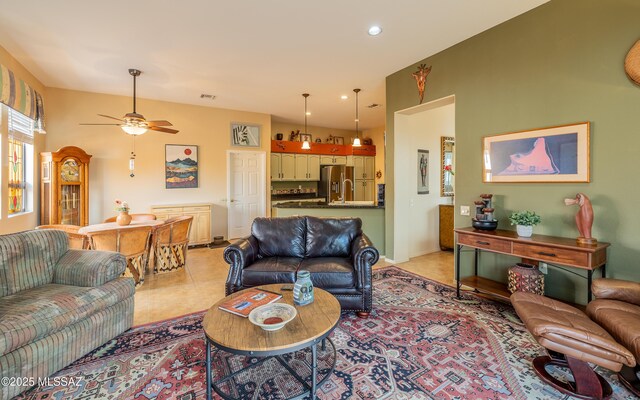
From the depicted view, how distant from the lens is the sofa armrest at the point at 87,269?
2402 mm

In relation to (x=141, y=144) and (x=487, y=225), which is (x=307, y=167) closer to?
(x=141, y=144)

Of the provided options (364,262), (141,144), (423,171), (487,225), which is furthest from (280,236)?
(141,144)

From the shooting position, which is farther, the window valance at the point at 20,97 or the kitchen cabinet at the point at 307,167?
the kitchen cabinet at the point at 307,167

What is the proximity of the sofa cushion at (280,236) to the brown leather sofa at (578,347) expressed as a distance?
2242 millimetres

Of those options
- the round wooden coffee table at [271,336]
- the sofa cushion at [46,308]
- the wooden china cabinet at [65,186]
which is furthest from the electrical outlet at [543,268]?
the wooden china cabinet at [65,186]

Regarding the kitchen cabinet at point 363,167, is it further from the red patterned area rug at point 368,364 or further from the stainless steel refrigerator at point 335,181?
the red patterned area rug at point 368,364

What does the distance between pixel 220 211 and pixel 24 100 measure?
3613mm

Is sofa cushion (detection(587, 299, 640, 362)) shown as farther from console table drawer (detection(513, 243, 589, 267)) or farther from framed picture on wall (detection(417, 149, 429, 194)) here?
framed picture on wall (detection(417, 149, 429, 194))

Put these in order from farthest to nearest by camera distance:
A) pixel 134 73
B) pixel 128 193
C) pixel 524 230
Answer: pixel 128 193 → pixel 134 73 → pixel 524 230

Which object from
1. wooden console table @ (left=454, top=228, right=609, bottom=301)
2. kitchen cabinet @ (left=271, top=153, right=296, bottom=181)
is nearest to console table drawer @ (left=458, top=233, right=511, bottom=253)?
wooden console table @ (left=454, top=228, right=609, bottom=301)

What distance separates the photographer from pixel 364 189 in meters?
8.72

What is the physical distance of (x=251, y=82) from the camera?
492 centimetres

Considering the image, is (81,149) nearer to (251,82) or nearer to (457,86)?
(251,82)

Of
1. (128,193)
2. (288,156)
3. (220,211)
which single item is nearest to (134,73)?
(128,193)
